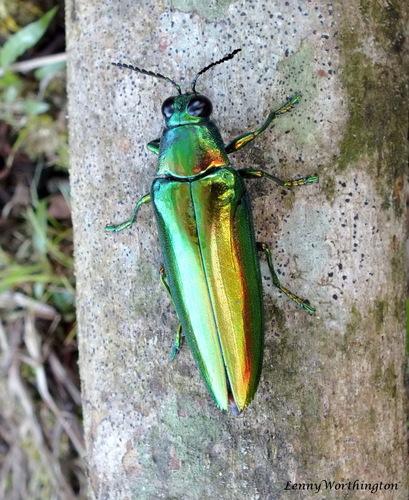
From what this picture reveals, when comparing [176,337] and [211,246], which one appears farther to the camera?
[176,337]

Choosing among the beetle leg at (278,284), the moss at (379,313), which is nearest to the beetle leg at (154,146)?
the beetle leg at (278,284)

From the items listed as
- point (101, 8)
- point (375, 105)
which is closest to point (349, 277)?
point (375, 105)

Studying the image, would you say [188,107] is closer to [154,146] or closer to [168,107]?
[168,107]

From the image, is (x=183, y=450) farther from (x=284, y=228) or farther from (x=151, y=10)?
(x=151, y=10)

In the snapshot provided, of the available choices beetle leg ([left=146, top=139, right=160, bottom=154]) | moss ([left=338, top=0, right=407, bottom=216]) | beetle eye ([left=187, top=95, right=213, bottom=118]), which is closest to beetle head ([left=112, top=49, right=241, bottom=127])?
beetle eye ([left=187, top=95, right=213, bottom=118])

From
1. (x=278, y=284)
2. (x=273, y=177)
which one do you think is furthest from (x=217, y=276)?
(x=273, y=177)

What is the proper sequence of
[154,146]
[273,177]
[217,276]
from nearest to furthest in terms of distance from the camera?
[217,276], [273,177], [154,146]

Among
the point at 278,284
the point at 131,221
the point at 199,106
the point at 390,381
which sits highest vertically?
the point at 199,106

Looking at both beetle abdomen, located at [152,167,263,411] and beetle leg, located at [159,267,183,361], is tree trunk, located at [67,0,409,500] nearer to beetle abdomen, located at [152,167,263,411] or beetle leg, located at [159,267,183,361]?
beetle leg, located at [159,267,183,361]
